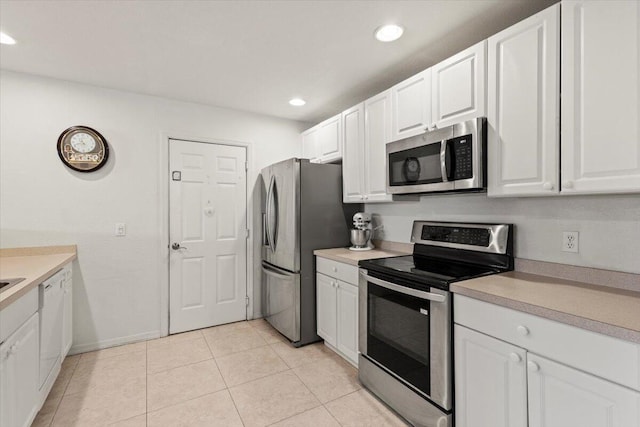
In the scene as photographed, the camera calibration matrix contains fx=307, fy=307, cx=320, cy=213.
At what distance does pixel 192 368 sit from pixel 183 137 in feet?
7.24

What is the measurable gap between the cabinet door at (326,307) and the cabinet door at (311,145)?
1.35 meters

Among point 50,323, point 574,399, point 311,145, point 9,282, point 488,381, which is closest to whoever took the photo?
point 574,399

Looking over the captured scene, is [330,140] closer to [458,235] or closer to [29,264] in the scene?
[458,235]

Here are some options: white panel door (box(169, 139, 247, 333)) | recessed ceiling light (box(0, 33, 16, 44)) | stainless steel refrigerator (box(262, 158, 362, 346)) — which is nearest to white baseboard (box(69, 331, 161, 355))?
white panel door (box(169, 139, 247, 333))

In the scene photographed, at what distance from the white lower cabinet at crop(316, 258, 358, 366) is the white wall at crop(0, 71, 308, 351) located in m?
1.63

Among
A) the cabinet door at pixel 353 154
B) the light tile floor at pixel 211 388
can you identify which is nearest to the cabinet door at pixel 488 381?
the light tile floor at pixel 211 388

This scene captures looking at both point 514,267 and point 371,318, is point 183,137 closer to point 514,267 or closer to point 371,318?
point 371,318

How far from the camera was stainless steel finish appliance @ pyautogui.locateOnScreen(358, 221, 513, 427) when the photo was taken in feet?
5.27

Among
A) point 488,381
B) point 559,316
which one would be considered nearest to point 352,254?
point 488,381

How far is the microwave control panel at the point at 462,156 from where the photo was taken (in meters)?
1.77

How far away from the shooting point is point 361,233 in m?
2.85

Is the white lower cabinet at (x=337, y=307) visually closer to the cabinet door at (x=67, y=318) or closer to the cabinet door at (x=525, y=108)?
the cabinet door at (x=525, y=108)

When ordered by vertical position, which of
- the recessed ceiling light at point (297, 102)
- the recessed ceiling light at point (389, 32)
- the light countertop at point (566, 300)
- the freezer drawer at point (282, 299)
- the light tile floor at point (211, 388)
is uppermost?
the recessed ceiling light at point (297, 102)

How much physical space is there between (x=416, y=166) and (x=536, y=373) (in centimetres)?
135
